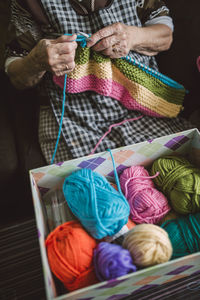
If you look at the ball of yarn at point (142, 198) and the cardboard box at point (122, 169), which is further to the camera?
the ball of yarn at point (142, 198)

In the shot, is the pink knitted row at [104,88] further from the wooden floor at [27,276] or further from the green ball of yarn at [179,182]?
the wooden floor at [27,276]

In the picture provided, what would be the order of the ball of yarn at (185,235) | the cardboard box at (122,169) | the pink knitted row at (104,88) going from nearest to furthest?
the cardboard box at (122,169), the ball of yarn at (185,235), the pink knitted row at (104,88)

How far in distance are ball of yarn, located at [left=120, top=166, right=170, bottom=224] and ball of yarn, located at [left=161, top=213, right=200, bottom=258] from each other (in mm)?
54

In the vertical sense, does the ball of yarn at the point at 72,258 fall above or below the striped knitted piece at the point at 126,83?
below

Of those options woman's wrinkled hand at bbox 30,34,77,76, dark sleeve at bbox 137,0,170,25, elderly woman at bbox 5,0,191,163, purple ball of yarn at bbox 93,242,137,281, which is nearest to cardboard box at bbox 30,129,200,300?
purple ball of yarn at bbox 93,242,137,281

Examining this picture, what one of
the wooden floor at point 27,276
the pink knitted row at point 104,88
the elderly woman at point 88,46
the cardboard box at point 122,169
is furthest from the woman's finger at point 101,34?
the wooden floor at point 27,276

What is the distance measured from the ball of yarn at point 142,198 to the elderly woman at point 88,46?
20 centimetres

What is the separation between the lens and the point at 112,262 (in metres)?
0.52

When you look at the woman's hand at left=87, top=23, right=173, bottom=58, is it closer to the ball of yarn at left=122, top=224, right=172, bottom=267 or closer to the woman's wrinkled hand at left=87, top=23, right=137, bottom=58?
the woman's wrinkled hand at left=87, top=23, right=137, bottom=58

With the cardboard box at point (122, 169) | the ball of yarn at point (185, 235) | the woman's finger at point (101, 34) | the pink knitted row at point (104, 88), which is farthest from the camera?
the pink knitted row at point (104, 88)

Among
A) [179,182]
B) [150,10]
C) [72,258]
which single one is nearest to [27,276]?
[72,258]

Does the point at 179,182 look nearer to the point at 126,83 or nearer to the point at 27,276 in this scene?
the point at 126,83

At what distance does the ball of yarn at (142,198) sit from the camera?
0.67m

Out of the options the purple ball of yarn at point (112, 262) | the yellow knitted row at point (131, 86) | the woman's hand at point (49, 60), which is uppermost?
the woman's hand at point (49, 60)
